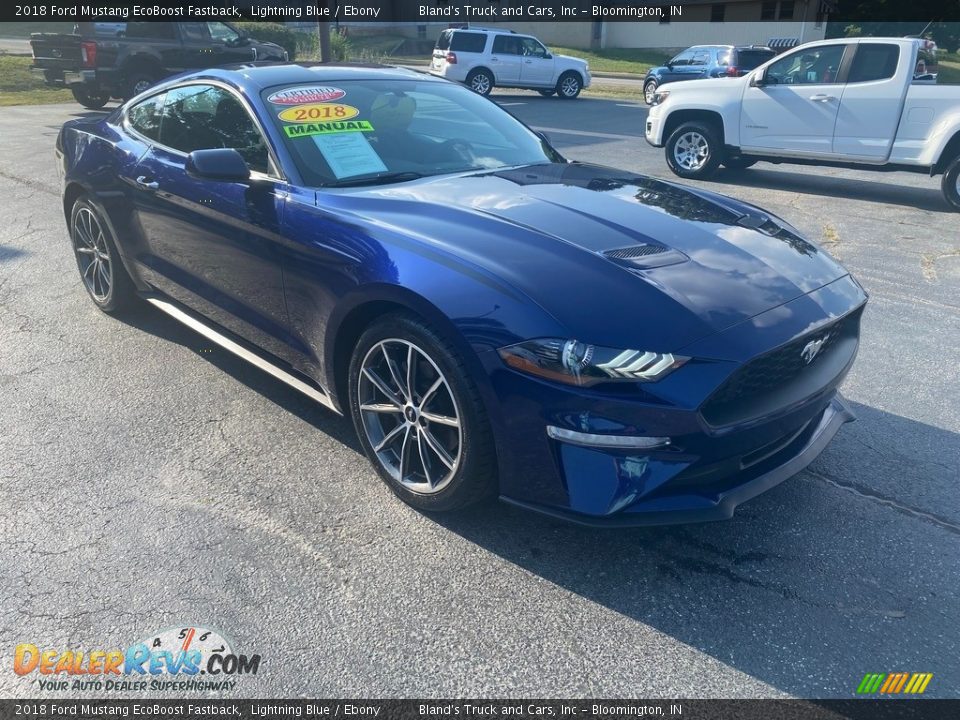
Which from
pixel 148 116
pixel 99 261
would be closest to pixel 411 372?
pixel 148 116

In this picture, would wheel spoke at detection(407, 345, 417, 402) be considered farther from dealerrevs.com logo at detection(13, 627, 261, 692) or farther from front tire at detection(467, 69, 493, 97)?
front tire at detection(467, 69, 493, 97)

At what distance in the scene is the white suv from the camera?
21.9 meters

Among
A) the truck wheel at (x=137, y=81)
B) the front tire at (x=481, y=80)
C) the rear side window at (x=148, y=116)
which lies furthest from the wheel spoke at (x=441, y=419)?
the front tire at (x=481, y=80)

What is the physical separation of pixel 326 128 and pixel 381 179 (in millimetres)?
389

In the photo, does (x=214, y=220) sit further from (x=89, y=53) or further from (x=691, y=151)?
(x=89, y=53)

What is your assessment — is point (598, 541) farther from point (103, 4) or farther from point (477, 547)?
point (103, 4)

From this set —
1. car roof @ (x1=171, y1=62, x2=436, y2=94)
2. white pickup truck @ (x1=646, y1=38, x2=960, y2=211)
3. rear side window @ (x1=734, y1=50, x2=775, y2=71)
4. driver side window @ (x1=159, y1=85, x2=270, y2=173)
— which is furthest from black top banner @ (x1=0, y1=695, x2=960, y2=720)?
rear side window @ (x1=734, y1=50, x2=775, y2=71)

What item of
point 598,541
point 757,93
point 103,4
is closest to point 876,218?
point 757,93

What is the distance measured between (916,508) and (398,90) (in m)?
3.13

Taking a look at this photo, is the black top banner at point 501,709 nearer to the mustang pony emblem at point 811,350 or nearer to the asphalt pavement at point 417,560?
the asphalt pavement at point 417,560

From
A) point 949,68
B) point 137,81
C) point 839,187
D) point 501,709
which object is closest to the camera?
point 501,709

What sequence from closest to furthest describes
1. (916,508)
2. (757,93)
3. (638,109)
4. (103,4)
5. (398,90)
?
(916,508) < (398,90) < (757,93) < (103,4) < (638,109)

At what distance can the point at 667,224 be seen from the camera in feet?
10.7

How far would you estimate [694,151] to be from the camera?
10.3 meters
